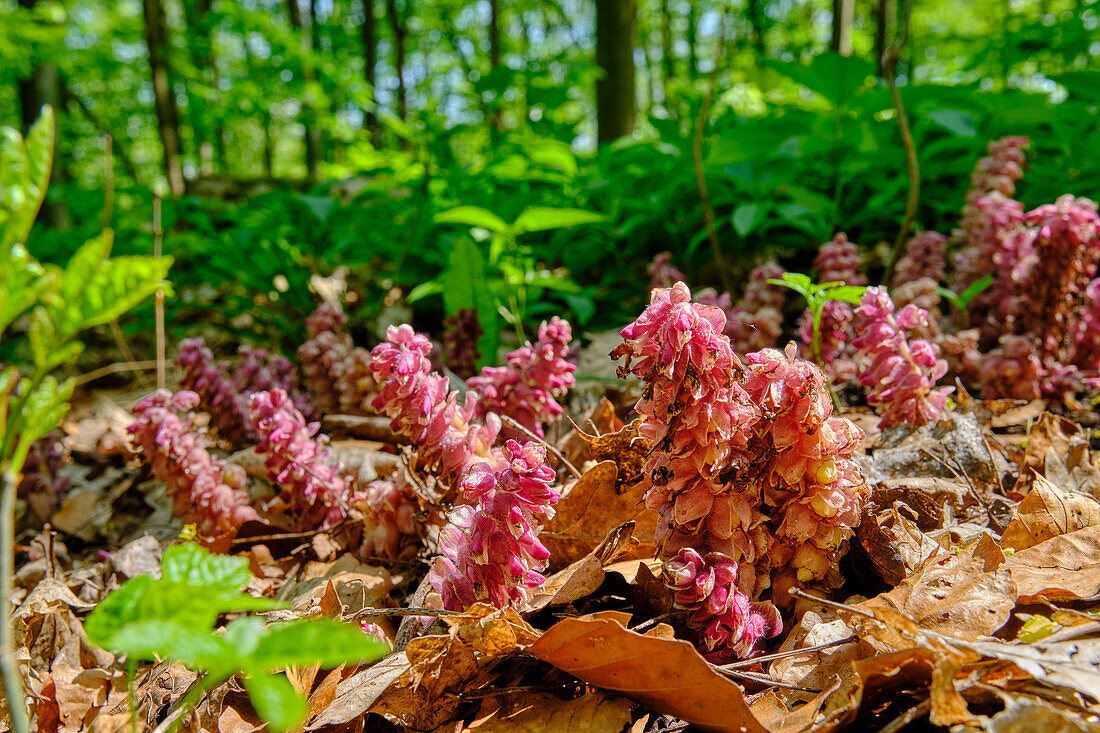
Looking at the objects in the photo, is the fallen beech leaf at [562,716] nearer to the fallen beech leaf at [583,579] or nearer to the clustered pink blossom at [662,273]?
the fallen beech leaf at [583,579]

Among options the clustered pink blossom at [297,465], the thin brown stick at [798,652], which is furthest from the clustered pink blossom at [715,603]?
the clustered pink blossom at [297,465]

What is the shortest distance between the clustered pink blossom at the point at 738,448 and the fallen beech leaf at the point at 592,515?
331mm

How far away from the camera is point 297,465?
1824mm

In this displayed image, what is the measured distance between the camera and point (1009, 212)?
2389 millimetres

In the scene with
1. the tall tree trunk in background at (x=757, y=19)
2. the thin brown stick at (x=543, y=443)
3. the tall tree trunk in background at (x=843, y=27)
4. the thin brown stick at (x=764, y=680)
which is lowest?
the thin brown stick at (x=764, y=680)

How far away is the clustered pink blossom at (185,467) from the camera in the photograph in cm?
195

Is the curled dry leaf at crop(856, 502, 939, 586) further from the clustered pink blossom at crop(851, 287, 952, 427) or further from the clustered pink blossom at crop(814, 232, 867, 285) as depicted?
the clustered pink blossom at crop(814, 232, 867, 285)

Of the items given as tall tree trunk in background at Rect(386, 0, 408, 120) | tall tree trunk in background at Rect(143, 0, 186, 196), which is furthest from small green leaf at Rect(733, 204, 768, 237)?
tall tree trunk in background at Rect(386, 0, 408, 120)

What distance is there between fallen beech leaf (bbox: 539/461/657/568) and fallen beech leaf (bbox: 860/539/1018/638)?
50 cm

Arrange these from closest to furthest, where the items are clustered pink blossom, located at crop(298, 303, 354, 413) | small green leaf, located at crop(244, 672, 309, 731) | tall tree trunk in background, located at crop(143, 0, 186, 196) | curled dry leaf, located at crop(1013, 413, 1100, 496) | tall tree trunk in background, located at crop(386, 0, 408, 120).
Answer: small green leaf, located at crop(244, 672, 309, 731)
curled dry leaf, located at crop(1013, 413, 1100, 496)
clustered pink blossom, located at crop(298, 303, 354, 413)
tall tree trunk in background, located at crop(143, 0, 186, 196)
tall tree trunk in background, located at crop(386, 0, 408, 120)

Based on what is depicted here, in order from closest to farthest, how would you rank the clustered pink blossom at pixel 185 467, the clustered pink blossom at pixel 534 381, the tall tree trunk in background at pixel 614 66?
the clustered pink blossom at pixel 534 381 < the clustered pink blossom at pixel 185 467 < the tall tree trunk in background at pixel 614 66

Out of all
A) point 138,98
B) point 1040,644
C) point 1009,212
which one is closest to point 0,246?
point 1040,644

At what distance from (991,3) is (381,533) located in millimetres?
16925

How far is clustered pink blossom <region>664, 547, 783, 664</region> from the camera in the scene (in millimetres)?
1083
